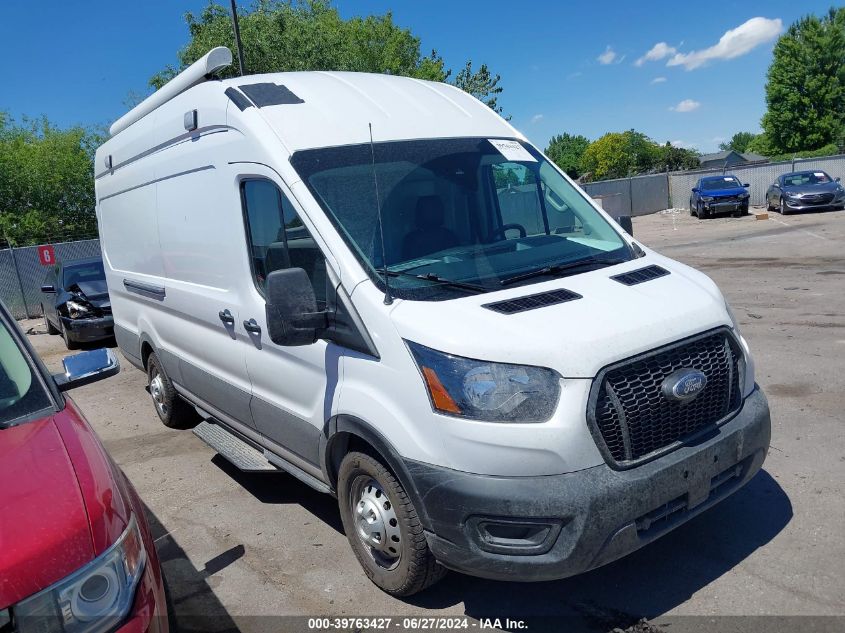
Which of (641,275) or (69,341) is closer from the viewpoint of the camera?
(641,275)

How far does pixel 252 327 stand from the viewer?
4.04 m

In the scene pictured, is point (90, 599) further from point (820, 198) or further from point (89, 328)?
point (820, 198)

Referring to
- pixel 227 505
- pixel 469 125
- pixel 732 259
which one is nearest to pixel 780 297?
pixel 732 259

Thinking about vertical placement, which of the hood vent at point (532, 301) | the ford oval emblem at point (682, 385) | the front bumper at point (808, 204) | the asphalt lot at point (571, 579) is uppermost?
the hood vent at point (532, 301)

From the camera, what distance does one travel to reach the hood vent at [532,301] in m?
3.04

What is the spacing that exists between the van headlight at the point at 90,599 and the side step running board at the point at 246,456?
1633 mm

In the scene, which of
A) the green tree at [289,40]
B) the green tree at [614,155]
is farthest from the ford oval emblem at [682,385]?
the green tree at [614,155]

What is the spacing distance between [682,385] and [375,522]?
1.55m

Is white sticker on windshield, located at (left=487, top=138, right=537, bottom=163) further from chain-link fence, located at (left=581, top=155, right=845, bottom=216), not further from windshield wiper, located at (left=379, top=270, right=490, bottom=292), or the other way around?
chain-link fence, located at (left=581, top=155, right=845, bottom=216)

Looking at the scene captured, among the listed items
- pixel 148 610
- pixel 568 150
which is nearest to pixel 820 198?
pixel 148 610

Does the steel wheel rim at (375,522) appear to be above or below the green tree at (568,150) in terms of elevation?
below

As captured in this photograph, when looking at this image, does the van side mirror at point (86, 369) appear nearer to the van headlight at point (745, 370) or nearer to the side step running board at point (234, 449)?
the side step running board at point (234, 449)

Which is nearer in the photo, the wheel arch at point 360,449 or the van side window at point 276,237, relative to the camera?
the wheel arch at point 360,449

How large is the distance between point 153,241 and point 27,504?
Result: 3.88 metres
